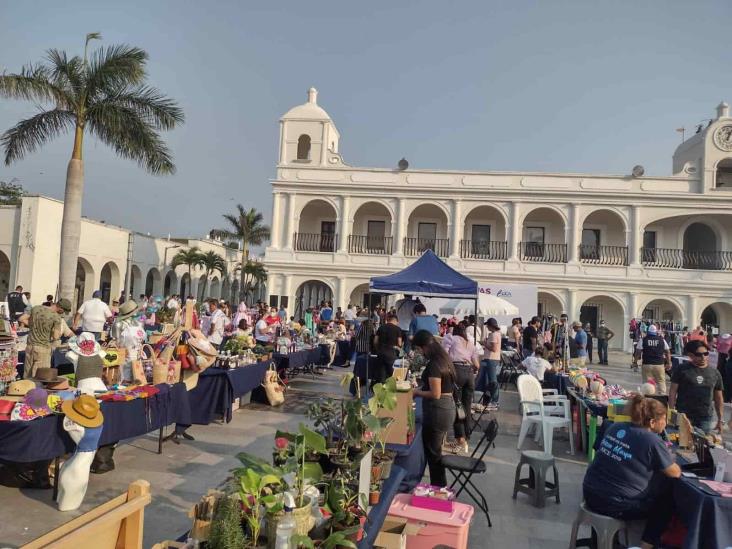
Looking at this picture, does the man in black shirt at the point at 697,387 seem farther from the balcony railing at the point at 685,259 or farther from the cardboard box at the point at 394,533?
the balcony railing at the point at 685,259

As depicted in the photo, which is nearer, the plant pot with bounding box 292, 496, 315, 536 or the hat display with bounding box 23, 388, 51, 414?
the plant pot with bounding box 292, 496, 315, 536

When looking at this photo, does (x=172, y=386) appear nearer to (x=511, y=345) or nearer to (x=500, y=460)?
(x=500, y=460)

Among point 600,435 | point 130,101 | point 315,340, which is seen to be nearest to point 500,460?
point 600,435

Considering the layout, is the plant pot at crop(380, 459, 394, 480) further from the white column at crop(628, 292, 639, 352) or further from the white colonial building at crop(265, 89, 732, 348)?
the white column at crop(628, 292, 639, 352)

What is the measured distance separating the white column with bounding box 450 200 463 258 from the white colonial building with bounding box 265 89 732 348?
0.17 ft

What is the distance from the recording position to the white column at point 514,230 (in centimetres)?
2398

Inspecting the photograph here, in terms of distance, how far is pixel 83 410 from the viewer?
14.0 feet

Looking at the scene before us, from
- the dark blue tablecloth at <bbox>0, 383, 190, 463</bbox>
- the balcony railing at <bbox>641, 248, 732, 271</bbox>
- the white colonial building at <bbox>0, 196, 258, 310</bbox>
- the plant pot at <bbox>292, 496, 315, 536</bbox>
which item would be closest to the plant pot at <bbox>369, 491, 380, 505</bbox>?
the plant pot at <bbox>292, 496, 315, 536</bbox>

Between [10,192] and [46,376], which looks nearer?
[46,376]

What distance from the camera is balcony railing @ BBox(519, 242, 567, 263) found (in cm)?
2494

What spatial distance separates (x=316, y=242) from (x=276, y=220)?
2.45 m

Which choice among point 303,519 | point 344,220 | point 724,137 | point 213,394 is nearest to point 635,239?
point 724,137

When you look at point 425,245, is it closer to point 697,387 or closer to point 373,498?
point 697,387

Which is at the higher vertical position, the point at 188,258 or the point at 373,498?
the point at 188,258
